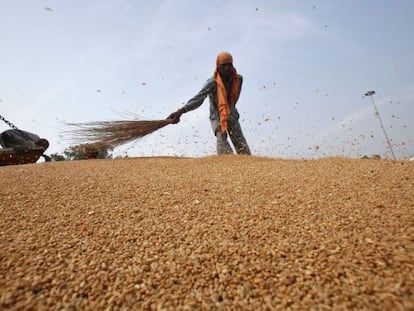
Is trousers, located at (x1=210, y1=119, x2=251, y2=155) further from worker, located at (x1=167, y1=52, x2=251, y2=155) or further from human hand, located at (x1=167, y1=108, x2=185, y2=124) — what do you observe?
human hand, located at (x1=167, y1=108, x2=185, y2=124)

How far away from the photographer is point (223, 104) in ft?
15.2

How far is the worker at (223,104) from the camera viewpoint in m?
4.66

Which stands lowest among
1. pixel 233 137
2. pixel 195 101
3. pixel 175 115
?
pixel 233 137

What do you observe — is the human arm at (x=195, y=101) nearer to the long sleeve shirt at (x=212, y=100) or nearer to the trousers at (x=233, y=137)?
the long sleeve shirt at (x=212, y=100)

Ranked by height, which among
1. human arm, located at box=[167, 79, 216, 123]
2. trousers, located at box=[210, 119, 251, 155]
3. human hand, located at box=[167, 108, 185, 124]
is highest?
human arm, located at box=[167, 79, 216, 123]

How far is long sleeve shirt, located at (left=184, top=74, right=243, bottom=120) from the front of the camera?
4.69 m

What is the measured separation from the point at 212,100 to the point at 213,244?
399cm

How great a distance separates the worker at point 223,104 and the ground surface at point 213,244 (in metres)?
2.42

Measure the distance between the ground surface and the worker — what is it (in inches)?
95.1

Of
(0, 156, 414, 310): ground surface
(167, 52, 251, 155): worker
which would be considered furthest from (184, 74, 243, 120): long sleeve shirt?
(0, 156, 414, 310): ground surface

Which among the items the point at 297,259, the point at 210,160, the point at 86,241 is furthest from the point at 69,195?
the point at 210,160

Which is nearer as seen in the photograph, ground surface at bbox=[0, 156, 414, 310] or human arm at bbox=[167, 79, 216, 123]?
ground surface at bbox=[0, 156, 414, 310]

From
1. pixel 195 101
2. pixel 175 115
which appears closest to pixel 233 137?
pixel 195 101

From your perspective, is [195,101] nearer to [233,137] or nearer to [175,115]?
[175,115]
